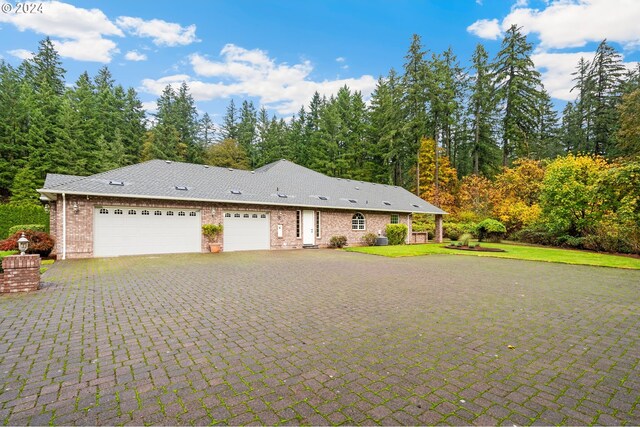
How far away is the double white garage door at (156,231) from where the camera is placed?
42.7ft

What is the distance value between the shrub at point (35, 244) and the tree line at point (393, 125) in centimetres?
1921

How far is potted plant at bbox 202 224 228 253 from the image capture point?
14891 millimetres

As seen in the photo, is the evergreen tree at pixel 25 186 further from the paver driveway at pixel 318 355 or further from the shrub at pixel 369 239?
the shrub at pixel 369 239

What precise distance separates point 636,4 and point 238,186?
19.9m

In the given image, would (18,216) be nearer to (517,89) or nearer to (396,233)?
(396,233)

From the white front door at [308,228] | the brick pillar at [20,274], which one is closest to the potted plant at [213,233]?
the white front door at [308,228]

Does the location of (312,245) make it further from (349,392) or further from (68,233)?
(349,392)

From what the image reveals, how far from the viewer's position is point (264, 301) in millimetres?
6055

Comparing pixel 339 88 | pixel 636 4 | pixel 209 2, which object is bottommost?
pixel 636 4

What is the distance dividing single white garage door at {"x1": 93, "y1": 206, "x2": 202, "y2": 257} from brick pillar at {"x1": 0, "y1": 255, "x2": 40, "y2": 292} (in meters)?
6.90

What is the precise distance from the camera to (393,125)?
102 feet

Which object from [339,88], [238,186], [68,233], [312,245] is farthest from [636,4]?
[339,88]

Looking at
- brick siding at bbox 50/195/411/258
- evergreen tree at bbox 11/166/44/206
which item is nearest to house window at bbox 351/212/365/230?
brick siding at bbox 50/195/411/258

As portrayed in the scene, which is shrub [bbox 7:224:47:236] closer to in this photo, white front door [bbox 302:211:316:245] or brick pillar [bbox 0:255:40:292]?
brick pillar [bbox 0:255:40:292]
